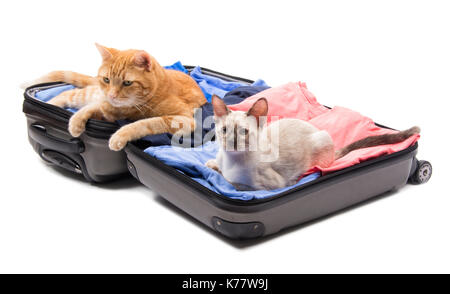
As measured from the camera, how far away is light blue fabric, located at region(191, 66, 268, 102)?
13.5ft

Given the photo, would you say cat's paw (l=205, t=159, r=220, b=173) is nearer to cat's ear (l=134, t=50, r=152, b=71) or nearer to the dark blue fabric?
the dark blue fabric

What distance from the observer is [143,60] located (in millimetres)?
3109

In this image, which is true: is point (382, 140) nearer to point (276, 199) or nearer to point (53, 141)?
point (276, 199)

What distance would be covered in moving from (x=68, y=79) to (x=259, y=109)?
1.93m

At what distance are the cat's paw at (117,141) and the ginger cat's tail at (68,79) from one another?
2.95 feet

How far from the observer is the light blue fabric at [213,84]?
4.13 m

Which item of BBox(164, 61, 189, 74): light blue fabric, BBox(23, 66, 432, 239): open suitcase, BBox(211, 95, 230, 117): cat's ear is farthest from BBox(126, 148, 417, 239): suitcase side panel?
BBox(164, 61, 189, 74): light blue fabric

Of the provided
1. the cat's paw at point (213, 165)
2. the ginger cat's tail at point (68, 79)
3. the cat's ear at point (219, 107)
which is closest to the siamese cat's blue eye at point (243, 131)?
the cat's ear at point (219, 107)

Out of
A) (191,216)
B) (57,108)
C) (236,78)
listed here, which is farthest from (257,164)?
(236,78)

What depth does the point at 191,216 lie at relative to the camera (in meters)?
2.92

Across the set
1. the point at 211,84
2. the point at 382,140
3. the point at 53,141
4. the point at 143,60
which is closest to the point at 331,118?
the point at 382,140

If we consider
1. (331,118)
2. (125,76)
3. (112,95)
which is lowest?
(331,118)

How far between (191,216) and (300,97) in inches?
54.3

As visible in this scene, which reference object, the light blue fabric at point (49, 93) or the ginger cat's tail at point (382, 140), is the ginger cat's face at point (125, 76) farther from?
the ginger cat's tail at point (382, 140)
